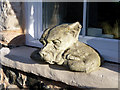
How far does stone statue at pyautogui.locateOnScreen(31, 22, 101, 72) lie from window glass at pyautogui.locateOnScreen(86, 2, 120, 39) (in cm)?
43

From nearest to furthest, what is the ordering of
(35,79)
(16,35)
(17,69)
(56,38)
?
(56,38), (35,79), (17,69), (16,35)

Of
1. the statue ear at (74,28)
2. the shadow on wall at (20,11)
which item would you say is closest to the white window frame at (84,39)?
the shadow on wall at (20,11)

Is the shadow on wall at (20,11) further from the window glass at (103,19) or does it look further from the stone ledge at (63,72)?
the window glass at (103,19)

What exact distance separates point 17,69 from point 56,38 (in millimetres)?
623

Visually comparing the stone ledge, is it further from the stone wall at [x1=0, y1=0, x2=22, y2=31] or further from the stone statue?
the stone wall at [x1=0, y1=0, x2=22, y2=31]

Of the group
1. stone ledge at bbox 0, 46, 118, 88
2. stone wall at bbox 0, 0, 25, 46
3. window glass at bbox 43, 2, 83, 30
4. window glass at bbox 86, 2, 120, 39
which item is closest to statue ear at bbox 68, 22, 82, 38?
stone ledge at bbox 0, 46, 118, 88

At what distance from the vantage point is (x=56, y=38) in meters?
1.02

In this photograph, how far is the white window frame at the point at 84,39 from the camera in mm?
1223

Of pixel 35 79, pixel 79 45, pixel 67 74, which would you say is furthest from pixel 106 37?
pixel 35 79

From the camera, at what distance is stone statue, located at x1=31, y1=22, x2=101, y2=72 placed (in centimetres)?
100

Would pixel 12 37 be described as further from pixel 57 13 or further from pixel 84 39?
pixel 84 39

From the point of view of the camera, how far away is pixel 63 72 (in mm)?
1084

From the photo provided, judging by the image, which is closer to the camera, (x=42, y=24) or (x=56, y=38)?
(x=56, y=38)

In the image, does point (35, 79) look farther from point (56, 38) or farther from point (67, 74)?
point (56, 38)
